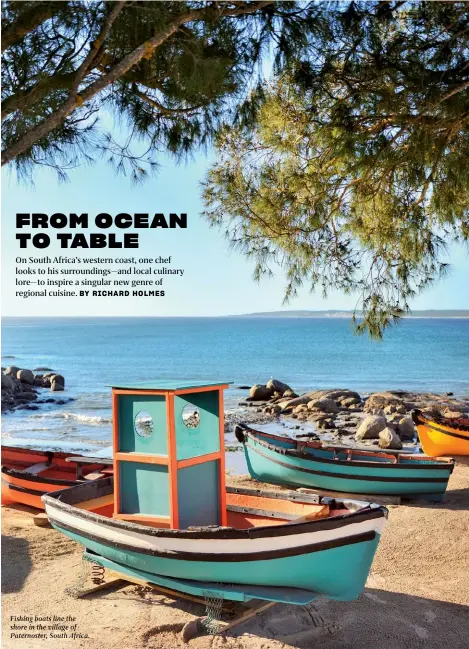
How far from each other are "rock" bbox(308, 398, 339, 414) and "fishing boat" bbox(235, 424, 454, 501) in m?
9.79

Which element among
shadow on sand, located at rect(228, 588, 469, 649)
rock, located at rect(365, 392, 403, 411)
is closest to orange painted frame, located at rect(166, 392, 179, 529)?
shadow on sand, located at rect(228, 588, 469, 649)

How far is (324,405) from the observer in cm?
1895

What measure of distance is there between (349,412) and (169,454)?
14935mm

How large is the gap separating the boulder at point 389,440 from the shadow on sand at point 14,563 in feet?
25.4

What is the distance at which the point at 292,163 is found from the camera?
22.8ft

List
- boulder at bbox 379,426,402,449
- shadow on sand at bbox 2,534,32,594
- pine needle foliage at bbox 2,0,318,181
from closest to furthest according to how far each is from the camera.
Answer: pine needle foliage at bbox 2,0,318,181, shadow on sand at bbox 2,534,32,594, boulder at bbox 379,426,402,449

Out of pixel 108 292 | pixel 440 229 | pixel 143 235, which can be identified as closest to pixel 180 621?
pixel 108 292

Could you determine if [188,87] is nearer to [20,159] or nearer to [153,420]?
[20,159]

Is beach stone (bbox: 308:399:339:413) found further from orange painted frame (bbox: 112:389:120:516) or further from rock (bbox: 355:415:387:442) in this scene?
orange painted frame (bbox: 112:389:120:516)

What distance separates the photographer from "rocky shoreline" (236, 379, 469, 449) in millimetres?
14078

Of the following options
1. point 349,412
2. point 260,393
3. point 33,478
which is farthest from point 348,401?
point 33,478

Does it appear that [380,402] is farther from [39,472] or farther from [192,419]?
[192,419]

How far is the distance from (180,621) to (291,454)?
3.84 metres

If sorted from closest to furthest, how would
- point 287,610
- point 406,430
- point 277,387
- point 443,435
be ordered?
1. point 287,610
2. point 443,435
3. point 406,430
4. point 277,387
